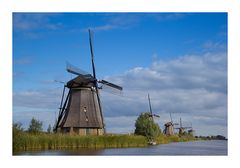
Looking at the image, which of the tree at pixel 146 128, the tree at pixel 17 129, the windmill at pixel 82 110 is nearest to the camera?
the tree at pixel 17 129

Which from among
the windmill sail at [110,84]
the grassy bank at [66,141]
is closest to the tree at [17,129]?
the grassy bank at [66,141]

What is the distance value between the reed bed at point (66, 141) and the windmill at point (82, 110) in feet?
5.62

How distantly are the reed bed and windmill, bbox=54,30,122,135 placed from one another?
1713mm

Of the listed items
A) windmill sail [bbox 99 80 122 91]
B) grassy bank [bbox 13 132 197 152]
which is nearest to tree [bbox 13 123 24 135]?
grassy bank [bbox 13 132 197 152]

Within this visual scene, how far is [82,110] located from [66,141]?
4339mm

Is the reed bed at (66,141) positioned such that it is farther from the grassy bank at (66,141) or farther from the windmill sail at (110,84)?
the windmill sail at (110,84)

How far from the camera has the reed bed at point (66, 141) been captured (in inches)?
695

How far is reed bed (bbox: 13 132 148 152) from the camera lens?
17656 mm

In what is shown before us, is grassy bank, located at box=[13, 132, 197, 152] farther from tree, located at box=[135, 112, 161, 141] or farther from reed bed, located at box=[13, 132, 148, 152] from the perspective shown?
tree, located at box=[135, 112, 161, 141]

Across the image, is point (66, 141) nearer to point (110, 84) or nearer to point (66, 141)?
point (66, 141)
